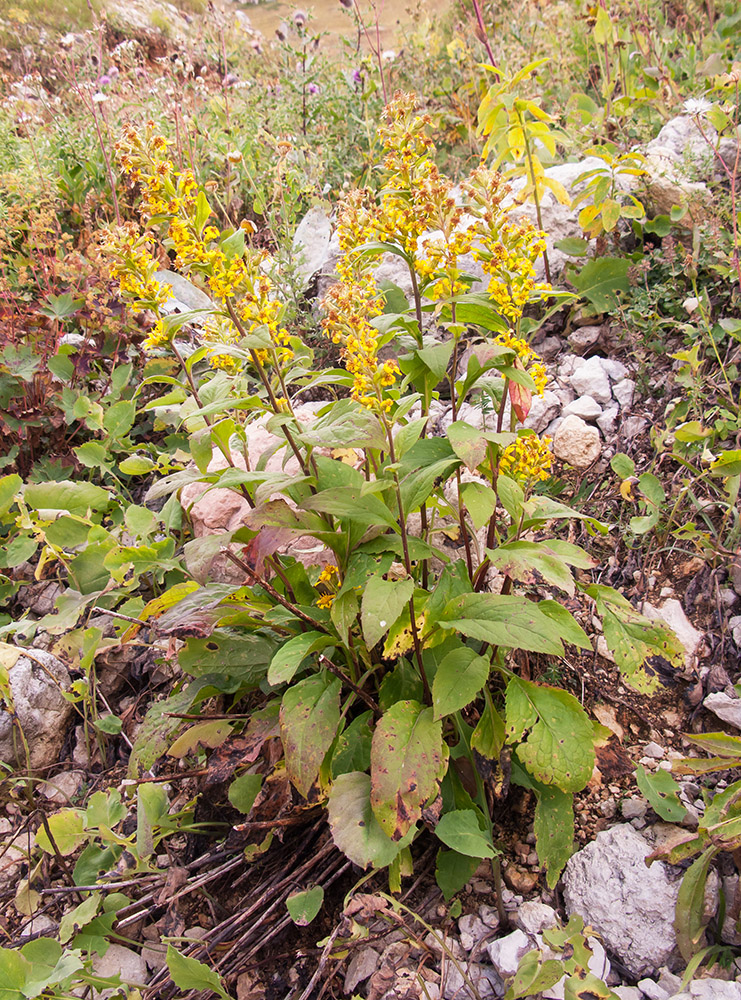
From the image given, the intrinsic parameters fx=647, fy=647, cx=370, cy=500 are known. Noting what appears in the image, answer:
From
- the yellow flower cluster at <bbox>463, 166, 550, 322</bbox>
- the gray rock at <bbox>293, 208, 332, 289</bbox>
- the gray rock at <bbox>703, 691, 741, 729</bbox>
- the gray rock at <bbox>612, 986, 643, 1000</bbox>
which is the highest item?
the yellow flower cluster at <bbox>463, 166, 550, 322</bbox>

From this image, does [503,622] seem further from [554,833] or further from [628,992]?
[628,992]

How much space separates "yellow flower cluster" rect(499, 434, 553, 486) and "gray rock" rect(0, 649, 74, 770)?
165 centimetres

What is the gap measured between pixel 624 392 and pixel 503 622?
1552 mm

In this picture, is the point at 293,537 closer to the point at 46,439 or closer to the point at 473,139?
the point at 46,439

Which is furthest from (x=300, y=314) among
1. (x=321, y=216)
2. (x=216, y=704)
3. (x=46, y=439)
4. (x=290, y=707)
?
(x=290, y=707)

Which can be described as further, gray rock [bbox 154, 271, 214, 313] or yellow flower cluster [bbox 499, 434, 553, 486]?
gray rock [bbox 154, 271, 214, 313]

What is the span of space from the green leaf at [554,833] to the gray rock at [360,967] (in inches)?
17.6

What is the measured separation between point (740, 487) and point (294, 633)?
4.88 feet

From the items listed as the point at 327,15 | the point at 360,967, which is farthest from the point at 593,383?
the point at 327,15

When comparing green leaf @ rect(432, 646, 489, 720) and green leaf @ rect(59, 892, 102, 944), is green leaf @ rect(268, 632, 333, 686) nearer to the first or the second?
green leaf @ rect(432, 646, 489, 720)

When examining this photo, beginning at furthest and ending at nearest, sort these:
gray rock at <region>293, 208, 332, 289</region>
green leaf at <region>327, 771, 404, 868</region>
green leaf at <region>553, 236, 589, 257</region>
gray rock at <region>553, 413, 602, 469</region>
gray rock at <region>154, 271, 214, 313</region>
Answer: gray rock at <region>293, 208, 332, 289</region> → gray rock at <region>154, 271, 214, 313</region> → green leaf at <region>553, 236, 589, 257</region> → gray rock at <region>553, 413, 602, 469</region> → green leaf at <region>327, 771, 404, 868</region>

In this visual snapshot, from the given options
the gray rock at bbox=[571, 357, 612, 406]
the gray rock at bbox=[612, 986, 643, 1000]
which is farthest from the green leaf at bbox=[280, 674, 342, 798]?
the gray rock at bbox=[571, 357, 612, 406]

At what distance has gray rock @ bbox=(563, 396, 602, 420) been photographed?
2525 millimetres

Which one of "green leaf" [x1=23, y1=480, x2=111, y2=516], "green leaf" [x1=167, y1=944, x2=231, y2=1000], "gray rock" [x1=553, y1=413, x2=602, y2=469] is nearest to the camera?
"green leaf" [x1=167, y1=944, x2=231, y2=1000]
